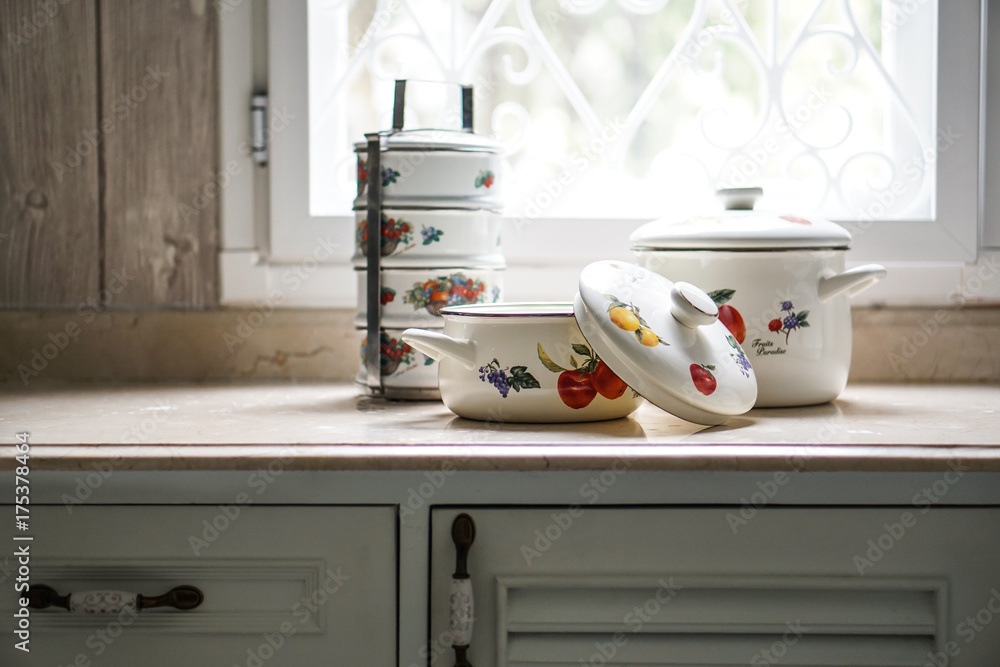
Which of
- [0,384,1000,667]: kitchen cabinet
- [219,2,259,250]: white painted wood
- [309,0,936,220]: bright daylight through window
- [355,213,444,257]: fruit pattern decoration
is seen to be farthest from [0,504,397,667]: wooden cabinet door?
[309,0,936,220]: bright daylight through window

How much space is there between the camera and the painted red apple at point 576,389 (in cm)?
91

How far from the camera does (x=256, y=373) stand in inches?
53.5

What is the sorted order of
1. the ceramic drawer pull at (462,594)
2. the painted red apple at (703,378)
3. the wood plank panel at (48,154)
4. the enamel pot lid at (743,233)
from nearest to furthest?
the ceramic drawer pull at (462,594) → the painted red apple at (703,378) → the enamel pot lid at (743,233) → the wood plank panel at (48,154)

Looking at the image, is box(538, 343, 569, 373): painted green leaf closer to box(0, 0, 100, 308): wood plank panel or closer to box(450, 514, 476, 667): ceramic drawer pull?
box(450, 514, 476, 667): ceramic drawer pull

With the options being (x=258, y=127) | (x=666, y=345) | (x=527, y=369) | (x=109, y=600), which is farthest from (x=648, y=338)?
(x=258, y=127)

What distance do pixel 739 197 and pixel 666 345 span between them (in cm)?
32

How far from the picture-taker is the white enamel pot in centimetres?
91

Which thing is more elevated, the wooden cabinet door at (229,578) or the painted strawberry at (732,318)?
the painted strawberry at (732,318)

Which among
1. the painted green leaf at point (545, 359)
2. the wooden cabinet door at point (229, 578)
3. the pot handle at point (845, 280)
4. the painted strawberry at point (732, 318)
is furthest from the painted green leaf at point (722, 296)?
the wooden cabinet door at point (229, 578)

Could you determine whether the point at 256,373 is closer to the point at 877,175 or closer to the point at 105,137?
the point at 105,137

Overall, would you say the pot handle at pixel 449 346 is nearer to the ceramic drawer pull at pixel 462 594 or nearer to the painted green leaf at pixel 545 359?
the painted green leaf at pixel 545 359

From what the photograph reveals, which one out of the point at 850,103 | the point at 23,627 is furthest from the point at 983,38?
the point at 23,627

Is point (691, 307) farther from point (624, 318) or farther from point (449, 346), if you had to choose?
point (449, 346)

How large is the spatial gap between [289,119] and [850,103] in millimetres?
941
